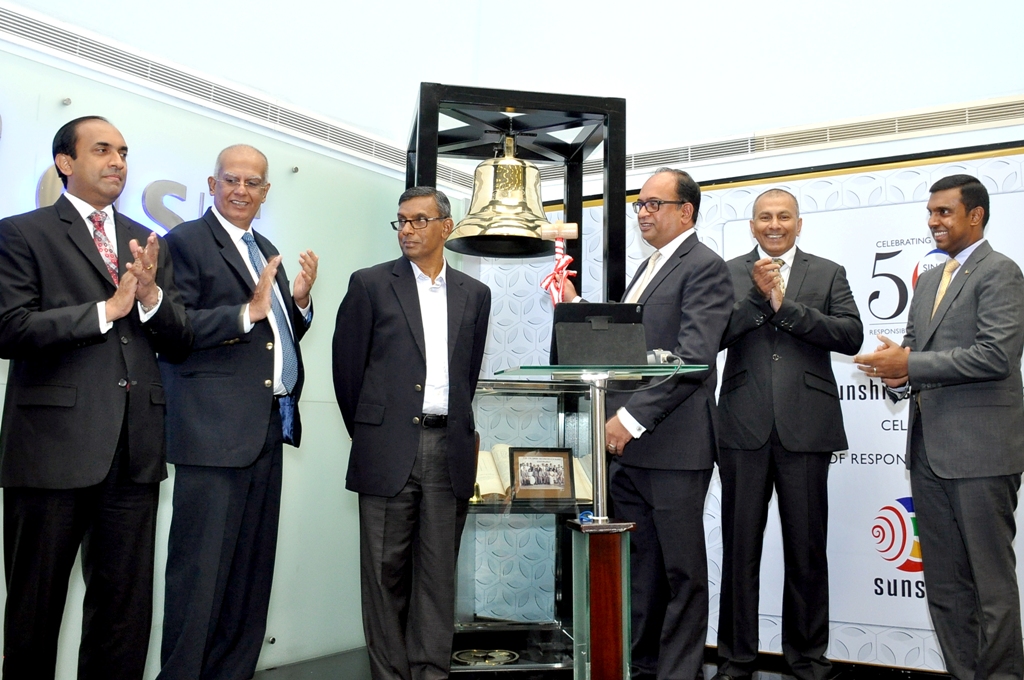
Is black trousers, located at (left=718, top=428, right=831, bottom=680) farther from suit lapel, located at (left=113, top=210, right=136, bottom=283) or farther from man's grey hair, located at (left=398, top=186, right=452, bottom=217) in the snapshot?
suit lapel, located at (left=113, top=210, right=136, bottom=283)

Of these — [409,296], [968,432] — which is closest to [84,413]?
[409,296]

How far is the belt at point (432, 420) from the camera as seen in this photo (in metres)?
2.80

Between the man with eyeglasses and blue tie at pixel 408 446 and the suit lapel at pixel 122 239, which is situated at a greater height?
the suit lapel at pixel 122 239

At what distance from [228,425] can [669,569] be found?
148cm

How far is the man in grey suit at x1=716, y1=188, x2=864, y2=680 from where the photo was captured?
3.15 meters

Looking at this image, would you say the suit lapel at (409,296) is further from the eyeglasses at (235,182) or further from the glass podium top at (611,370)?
the glass podium top at (611,370)

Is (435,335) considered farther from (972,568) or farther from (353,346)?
(972,568)

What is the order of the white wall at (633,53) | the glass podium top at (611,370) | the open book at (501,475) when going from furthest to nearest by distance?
the white wall at (633,53) → the open book at (501,475) → the glass podium top at (611,370)

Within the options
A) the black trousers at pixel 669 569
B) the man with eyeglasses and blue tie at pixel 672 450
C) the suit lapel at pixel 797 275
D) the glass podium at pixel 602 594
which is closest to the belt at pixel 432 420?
the man with eyeglasses and blue tie at pixel 672 450

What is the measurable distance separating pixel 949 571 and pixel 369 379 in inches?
81.4

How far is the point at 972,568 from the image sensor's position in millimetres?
2816

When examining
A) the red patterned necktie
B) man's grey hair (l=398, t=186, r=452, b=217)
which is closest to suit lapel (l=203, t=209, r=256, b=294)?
the red patterned necktie

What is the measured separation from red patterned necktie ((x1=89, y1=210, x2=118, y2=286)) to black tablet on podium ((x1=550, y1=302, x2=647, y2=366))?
4.23 ft

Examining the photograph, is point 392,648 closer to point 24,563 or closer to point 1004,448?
point 24,563
